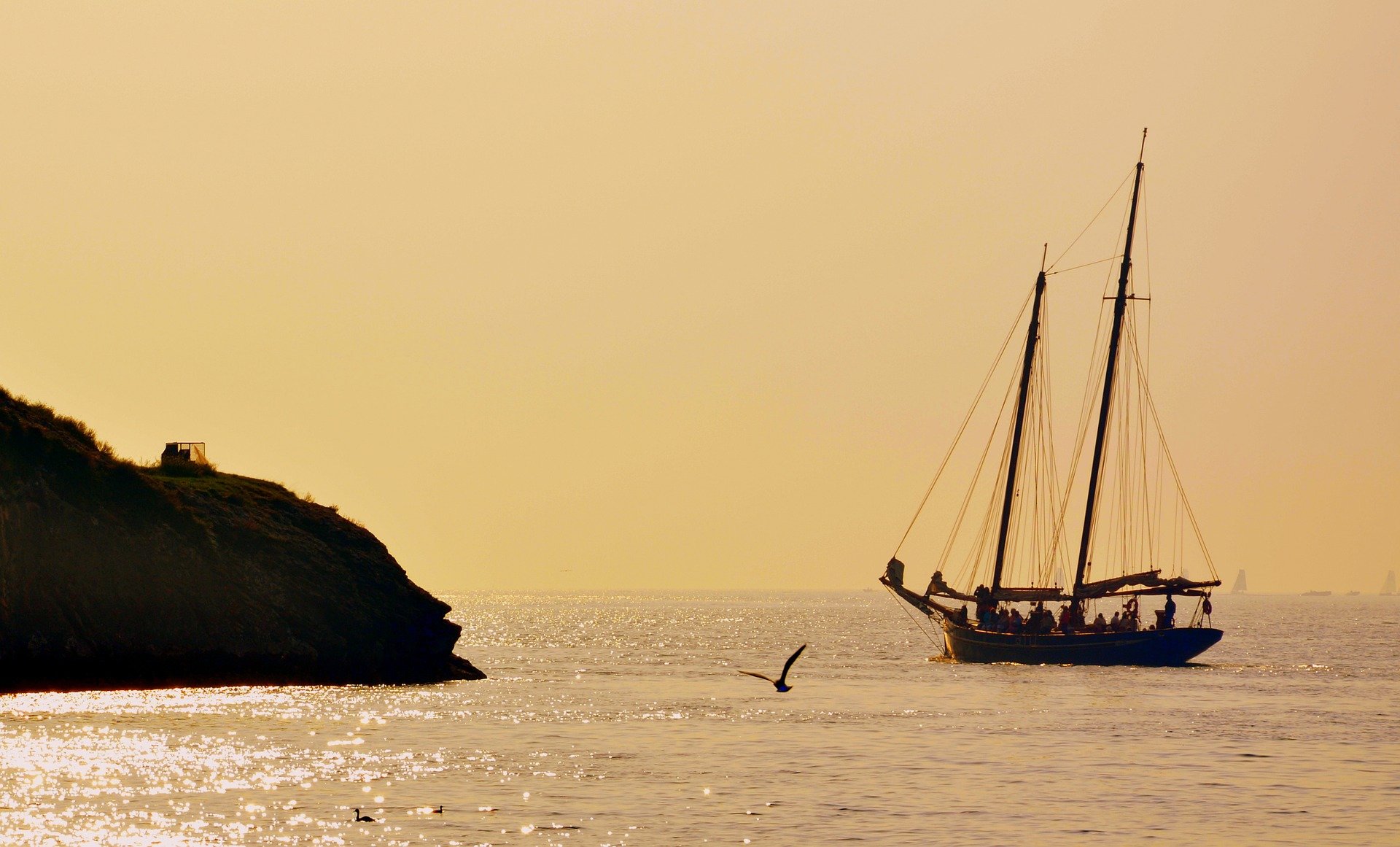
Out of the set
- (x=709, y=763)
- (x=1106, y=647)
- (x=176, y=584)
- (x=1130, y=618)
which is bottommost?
(x=709, y=763)

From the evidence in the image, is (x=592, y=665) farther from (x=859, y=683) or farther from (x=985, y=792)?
(x=985, y=792)

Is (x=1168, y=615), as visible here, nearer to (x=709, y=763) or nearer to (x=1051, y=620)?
(x=1051, y=620)

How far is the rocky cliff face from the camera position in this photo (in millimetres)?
63719

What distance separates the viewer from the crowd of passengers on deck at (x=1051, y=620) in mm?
91312

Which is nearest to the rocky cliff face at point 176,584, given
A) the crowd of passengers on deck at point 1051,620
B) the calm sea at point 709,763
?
the calm sea at point 709,763

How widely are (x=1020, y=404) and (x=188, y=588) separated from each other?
50.7m

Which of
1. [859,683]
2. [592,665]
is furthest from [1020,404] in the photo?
[592,665]

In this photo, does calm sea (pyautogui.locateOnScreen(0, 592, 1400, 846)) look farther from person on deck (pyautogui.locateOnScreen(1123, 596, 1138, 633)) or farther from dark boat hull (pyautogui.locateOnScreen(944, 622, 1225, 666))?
person on deck (pyautogui.locateOnScreen(1123, 596, 1138, 633))

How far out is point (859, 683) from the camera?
82125 mm

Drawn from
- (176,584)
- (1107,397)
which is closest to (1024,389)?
(1107,397)

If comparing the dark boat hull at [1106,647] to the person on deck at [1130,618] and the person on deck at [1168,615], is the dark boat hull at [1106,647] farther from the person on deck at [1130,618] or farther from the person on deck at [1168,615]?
the person on deck at [1168,615]

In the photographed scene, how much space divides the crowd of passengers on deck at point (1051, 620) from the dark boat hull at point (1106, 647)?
0.62 m

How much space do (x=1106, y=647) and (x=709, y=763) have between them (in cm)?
4872

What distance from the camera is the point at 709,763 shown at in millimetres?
47375
